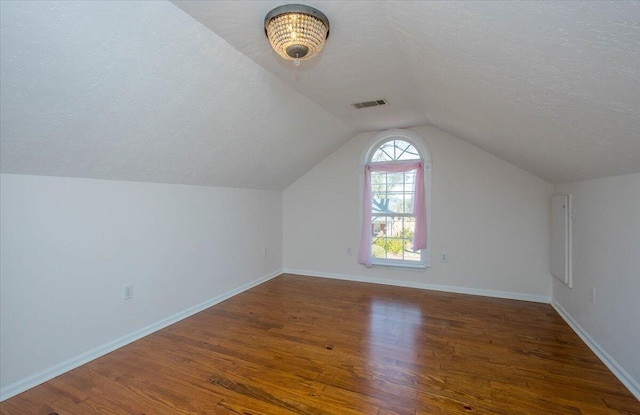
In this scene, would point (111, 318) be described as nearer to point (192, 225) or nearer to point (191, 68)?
point (192, 225)

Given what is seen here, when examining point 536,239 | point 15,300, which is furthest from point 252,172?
point 536,239

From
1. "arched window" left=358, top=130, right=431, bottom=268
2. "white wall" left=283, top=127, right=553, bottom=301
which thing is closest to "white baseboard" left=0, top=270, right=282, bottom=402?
"white wall" left=283, top=127, right=553, bottom=301

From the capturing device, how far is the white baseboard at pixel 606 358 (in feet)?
6.15

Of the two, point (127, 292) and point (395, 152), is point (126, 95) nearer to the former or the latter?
point (127, 292)

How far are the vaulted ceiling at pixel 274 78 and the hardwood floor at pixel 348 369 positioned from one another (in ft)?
4.73

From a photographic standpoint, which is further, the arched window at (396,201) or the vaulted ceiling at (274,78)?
the arched window at (396,201)

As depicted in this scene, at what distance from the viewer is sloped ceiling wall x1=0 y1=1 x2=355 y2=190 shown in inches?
54.3

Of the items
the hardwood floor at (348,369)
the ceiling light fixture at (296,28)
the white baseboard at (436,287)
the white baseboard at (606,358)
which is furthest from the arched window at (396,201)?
the ceiling light fixture at (296,28)

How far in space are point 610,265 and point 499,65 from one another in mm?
1832

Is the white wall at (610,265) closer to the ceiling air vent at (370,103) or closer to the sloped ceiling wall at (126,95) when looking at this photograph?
the ceiling air vent at (370,103)

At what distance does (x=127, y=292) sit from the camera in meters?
2.59

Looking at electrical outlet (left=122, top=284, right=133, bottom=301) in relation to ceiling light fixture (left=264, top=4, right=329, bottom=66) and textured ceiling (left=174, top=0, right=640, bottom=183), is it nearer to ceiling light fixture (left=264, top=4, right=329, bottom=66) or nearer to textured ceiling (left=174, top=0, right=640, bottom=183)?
textured ceiling (left=174, top=0, right=640, bottom=183)

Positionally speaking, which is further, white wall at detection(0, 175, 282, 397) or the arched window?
the arched window

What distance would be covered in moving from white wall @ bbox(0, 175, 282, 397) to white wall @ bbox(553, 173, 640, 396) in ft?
12.0
